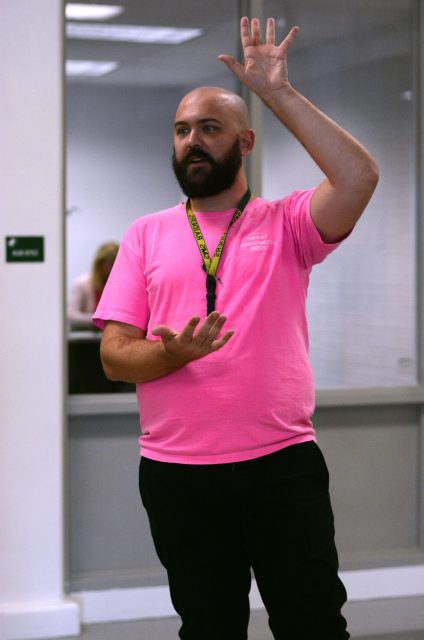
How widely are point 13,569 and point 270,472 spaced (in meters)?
1.91

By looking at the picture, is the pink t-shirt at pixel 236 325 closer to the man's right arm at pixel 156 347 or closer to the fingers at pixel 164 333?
the man's right arm at pixel 156 347

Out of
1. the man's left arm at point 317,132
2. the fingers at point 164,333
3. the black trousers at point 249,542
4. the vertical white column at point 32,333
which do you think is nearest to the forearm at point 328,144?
the man's left arm at point 317,132

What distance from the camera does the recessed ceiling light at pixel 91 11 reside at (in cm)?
385

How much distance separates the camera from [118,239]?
3967 mm

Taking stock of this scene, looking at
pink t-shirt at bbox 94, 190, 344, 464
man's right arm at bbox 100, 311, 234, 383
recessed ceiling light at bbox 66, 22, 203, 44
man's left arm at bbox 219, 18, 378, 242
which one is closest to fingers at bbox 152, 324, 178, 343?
man's right arm at bbox 100, 311, 234, 383

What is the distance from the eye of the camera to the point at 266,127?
406 cm

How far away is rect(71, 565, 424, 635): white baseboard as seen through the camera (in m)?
3.82

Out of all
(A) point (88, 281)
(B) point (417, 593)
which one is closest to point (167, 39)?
(A) point (88, 281)

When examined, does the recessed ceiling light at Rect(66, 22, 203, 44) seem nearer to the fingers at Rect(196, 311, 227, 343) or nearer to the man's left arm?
the man's left arm

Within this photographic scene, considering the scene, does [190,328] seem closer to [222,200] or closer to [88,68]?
[222,200]

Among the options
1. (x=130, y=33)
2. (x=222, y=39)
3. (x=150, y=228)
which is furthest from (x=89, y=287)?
(x=150, y=228)

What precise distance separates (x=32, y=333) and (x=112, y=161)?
0.78 m

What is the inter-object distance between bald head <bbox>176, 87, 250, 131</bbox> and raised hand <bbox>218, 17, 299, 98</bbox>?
0.17m

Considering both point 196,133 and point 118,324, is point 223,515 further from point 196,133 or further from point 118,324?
point 196,133
